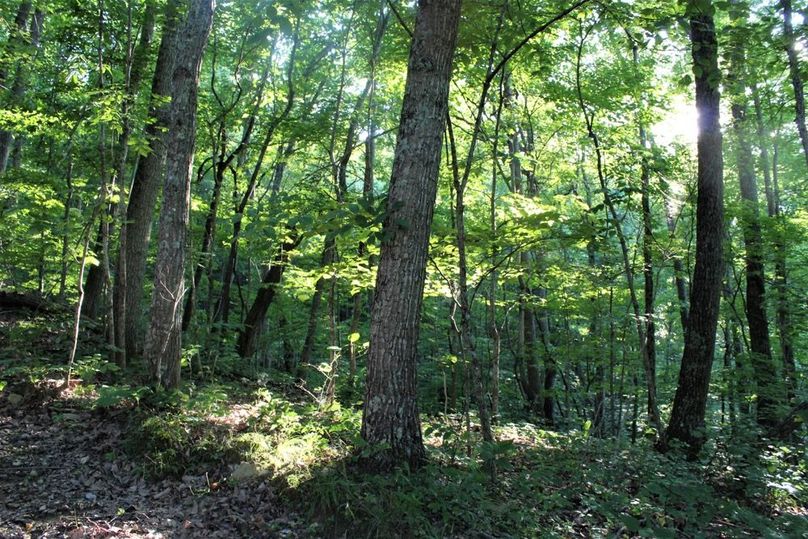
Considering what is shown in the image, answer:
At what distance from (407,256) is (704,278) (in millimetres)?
4633

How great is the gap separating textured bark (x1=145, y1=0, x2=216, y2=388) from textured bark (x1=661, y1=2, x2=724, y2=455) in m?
6.22

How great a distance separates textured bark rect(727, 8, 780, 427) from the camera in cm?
938

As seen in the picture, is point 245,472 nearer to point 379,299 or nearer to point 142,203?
point 379,299

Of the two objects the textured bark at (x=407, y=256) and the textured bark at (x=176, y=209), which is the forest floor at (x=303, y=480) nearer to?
the textured bark at (x=407, y=256)

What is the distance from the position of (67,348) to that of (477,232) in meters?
6.38

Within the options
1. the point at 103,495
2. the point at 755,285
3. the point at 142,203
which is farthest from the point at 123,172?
the point at 755,285

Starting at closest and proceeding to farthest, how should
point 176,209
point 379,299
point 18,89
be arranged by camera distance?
1. point 379,299
2. point 176,209
3. point 18,89

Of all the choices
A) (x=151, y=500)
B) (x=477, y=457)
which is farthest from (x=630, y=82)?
(x=151, y=500)

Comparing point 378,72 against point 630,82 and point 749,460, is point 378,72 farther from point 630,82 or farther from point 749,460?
point 749,460

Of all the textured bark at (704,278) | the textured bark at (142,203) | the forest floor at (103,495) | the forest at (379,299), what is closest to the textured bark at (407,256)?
the forest at (379,299)

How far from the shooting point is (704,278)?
21.8ft

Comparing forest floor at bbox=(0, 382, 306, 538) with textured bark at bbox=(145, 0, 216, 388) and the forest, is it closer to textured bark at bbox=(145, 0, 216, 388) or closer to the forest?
the forest

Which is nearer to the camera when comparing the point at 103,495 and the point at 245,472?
the point at 103,495

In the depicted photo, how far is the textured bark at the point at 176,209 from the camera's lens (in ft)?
18.6
